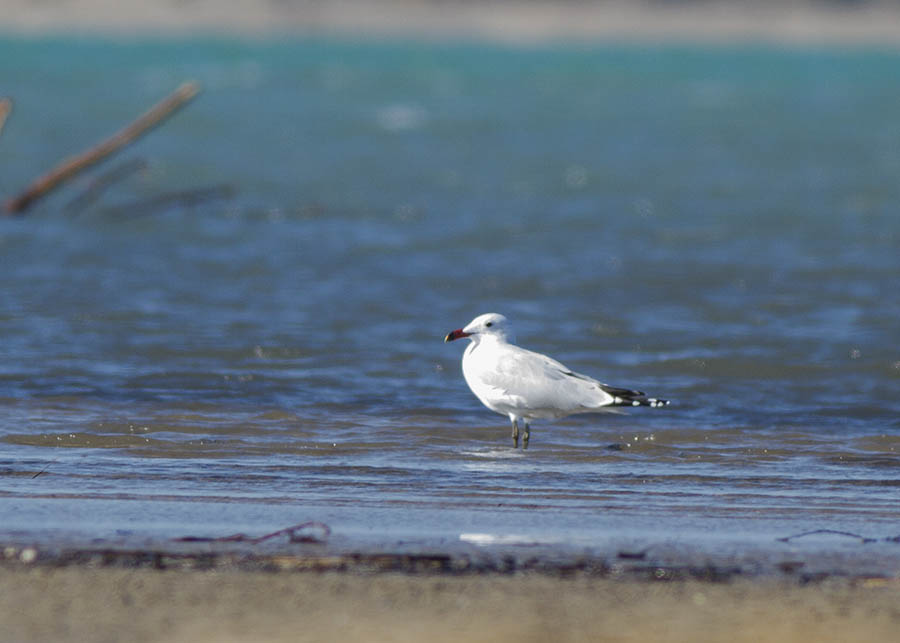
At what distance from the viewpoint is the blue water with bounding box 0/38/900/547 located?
5789mm

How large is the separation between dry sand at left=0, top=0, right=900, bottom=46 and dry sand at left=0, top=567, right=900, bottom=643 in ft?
280

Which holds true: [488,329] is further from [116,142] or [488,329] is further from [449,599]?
[116,142]

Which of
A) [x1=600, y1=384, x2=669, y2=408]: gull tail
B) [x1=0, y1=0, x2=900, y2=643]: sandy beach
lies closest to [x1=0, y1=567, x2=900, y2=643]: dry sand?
[x1=0, y1=0, x2=900, y2=643]: sandy beach

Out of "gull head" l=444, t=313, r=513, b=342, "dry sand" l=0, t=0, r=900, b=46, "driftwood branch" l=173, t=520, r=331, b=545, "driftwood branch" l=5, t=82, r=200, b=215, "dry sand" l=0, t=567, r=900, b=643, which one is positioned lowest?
"dry sand" l=0, t=567, r=900, b=643

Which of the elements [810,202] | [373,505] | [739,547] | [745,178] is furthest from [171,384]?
[745,178]

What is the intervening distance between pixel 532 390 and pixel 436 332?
3.69 meters

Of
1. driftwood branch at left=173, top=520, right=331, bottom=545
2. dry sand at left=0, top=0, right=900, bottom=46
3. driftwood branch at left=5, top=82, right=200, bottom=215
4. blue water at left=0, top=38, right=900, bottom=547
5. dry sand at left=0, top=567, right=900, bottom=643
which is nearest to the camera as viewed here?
dry sand at left=0, top=567, right=900, bottom=643

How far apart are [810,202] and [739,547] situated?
15.5 m

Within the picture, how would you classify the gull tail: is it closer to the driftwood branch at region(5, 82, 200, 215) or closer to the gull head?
the gull head

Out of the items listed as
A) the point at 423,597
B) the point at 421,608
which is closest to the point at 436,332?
the point at 423,597

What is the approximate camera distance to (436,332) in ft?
35.8

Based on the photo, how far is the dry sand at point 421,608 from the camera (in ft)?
12.9

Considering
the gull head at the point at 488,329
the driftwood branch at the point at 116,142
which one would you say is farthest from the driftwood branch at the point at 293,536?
the driftwood branch at the point at 116,142

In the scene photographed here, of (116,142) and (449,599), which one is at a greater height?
(116,142)
